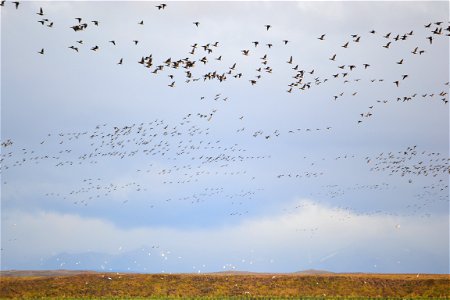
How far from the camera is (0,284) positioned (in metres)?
77.2

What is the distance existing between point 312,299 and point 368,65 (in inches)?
970

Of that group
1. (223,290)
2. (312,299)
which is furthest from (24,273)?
(312,299)

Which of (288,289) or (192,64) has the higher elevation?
(192,64)

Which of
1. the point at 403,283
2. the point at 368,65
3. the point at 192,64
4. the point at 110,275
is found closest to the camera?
the point at 192,64

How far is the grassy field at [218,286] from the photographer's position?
73.2 metres

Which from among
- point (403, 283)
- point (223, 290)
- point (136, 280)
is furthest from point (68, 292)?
point (403, 283)

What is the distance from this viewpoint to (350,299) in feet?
216

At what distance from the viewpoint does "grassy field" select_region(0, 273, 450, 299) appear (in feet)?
240

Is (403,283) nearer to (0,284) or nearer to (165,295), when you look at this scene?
(165,295)

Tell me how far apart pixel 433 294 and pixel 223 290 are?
25.2 meters

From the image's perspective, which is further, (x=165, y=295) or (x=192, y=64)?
(x=165, y=295)

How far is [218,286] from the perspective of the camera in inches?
3002

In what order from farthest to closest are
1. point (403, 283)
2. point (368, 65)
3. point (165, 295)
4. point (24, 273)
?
point (24, 273), point (403, 283), point (165, 295), point (368, 65)

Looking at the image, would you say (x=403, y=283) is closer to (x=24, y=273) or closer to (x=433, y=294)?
(x=433, y=294)
